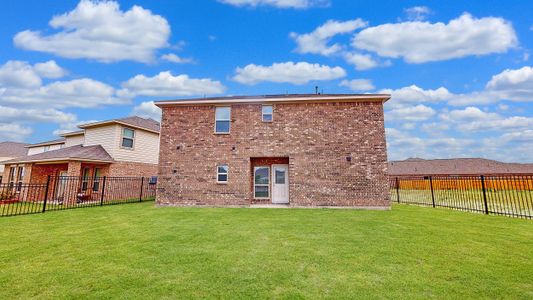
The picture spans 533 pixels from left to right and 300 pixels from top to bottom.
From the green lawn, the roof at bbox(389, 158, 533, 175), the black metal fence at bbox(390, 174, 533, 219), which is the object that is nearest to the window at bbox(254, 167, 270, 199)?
the green lawn

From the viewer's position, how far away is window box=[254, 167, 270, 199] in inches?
549

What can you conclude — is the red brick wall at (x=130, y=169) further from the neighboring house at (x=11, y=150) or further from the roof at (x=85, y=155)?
the neighboring house at (x=11, y=150)

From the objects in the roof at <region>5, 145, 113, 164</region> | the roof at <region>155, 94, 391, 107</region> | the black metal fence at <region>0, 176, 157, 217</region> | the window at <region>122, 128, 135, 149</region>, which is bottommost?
the black metal fence at <region>0, 176, 157, 217</region>

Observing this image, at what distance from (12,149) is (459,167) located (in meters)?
75.5

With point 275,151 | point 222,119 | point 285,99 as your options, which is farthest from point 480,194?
point 222,119

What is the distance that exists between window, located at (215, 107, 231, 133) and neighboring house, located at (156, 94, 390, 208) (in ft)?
0.19

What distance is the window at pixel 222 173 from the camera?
43.5 feet

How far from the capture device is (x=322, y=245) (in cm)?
589

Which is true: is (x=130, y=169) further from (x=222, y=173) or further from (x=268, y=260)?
(x=268, y=260)

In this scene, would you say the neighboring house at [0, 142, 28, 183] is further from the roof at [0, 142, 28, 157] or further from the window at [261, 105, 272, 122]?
the window at [261, 105, 272, 122]

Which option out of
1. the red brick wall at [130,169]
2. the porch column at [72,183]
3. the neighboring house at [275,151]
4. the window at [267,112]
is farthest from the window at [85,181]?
the window at [267,112]

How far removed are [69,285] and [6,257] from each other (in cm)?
282

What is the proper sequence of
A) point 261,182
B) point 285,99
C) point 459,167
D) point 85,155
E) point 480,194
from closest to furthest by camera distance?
point 285,99
point 480,194
point 261,182
point 85,155
point 459,167

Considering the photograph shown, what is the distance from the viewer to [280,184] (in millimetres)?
13875
